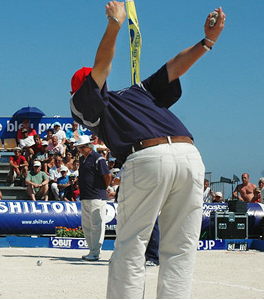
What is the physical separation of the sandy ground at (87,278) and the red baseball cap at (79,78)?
8.48 ft

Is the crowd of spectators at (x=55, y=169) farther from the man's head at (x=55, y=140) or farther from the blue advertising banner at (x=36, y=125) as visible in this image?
the blue advertising banner at (x=36, y=125)

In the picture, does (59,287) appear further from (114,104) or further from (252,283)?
(114,104)

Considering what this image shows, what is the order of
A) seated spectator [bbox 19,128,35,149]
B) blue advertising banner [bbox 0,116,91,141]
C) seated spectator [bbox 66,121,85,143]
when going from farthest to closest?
blue advertising banner [bbox 0,116,91,141] < seated spectator [bbox 66,121,85,143] < seated spectator [bbox 19,128,35,149]

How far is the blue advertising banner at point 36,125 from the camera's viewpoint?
2097 cm

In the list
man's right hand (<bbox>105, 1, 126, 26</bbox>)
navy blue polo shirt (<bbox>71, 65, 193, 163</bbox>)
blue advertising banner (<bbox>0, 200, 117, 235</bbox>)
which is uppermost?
man's right hand (<bbox>105, 1, 126, 26</bbox>)

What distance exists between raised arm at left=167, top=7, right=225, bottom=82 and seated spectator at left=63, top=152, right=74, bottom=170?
1379 cm

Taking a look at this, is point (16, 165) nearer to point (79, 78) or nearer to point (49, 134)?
point (49, 134)

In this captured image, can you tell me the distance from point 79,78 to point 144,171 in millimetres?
978

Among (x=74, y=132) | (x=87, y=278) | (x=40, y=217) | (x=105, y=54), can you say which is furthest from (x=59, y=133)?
(x=105, y=54)

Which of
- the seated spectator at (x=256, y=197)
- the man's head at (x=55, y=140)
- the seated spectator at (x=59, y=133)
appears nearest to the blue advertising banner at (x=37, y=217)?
the seated spectator at (x=256, y=197)

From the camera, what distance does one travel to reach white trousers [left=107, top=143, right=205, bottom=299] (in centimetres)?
382

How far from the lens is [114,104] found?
4.05 m

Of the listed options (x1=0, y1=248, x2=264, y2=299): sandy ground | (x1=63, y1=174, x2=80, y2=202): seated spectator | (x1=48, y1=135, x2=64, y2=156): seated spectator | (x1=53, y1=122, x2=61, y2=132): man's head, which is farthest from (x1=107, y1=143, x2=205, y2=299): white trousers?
(x1=53, y1=122, x2=61, y2=132): man's head

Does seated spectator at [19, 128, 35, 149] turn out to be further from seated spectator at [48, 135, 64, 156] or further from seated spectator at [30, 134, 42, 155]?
seated spectator at [48, 135, 64, 156]
